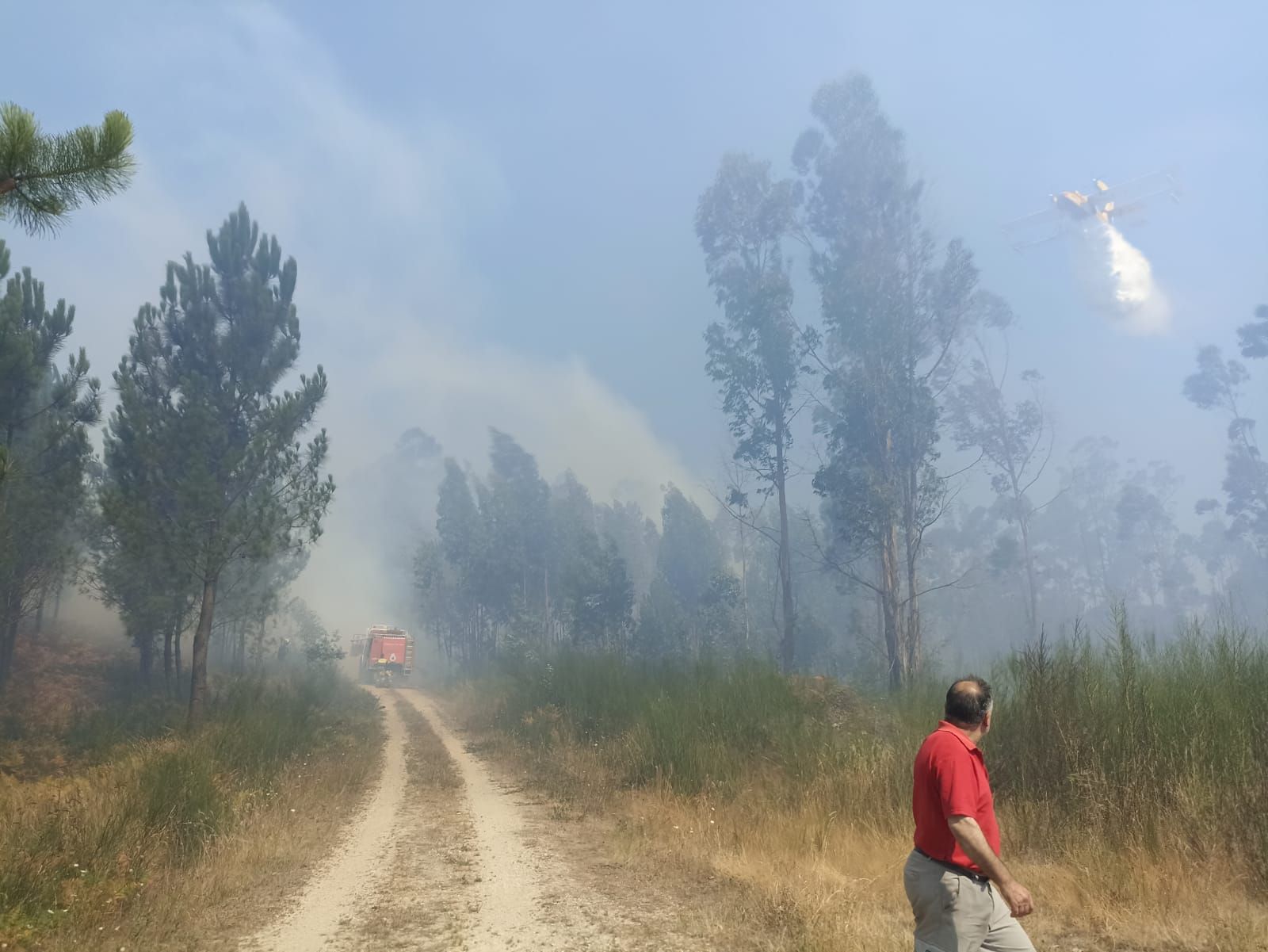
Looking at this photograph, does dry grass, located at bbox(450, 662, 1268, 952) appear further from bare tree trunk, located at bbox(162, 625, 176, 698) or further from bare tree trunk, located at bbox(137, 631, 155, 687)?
bare tree trunk, located at bbox(137, 631, 155, 687)

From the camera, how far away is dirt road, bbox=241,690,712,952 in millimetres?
5938

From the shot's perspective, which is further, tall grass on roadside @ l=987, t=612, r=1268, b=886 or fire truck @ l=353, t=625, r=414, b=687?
fire truck @ l=353, t=625, r=414, b=687

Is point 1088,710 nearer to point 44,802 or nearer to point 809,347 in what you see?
point 44,802

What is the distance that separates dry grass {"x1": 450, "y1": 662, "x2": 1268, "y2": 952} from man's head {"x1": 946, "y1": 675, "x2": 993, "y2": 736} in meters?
2.40

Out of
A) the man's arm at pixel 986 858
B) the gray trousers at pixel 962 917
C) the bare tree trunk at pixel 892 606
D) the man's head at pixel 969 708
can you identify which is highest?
the bare tree trunk at pixel 892 606

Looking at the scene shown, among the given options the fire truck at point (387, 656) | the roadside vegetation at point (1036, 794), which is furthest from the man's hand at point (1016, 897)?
the fire truck at point (387, 656)

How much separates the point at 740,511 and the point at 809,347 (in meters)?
9.47

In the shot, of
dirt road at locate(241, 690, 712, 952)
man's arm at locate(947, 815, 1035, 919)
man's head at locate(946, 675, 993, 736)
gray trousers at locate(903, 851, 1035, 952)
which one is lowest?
dirt road at locate(241, 690, 712, 952)

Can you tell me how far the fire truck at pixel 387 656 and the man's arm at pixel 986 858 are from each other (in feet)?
159

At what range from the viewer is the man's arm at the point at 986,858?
331 cm

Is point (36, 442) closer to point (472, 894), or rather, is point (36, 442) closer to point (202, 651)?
point (202, 651)

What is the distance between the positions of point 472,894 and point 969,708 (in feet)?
17.6

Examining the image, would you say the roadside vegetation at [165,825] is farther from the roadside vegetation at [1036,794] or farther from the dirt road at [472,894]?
the roadside vegetation at [1036,794]

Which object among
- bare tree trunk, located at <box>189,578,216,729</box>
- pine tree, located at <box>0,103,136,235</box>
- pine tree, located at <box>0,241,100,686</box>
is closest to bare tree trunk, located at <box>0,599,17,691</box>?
pine tree, located at <box>0,241,100,686</box>
